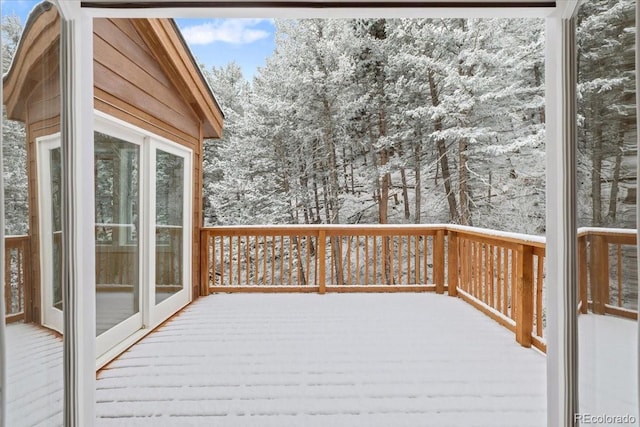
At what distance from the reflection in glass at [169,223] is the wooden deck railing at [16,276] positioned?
2388 mm

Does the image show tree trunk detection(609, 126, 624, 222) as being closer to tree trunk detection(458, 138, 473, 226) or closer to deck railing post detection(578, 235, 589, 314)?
deck railing post detection(578, 235, 589, 314)

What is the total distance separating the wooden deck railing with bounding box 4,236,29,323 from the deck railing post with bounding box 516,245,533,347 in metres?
2.97

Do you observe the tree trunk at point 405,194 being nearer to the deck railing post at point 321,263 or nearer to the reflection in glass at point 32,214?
the deck railing post at point 321,263

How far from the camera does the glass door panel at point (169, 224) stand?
11.8 feet

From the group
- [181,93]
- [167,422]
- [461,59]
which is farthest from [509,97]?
[167,422]

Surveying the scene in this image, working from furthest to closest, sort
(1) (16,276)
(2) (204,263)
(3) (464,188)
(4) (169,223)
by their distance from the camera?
(3) (464,188) → (2) (204,263) → (4) (169,223) → (1) (16,276)

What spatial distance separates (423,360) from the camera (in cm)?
267

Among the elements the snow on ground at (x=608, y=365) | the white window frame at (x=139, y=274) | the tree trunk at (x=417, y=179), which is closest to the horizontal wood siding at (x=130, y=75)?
the white window frame at (x=139, y=274)

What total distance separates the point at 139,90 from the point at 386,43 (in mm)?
6695

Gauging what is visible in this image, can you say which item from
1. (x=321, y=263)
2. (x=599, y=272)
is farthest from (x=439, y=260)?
(x=599, y=272)

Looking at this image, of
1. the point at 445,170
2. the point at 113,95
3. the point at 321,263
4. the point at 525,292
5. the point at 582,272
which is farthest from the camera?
the point at 445,170

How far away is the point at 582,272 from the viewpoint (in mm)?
1408

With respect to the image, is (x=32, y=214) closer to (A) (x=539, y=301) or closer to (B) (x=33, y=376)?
(B) (x=33, y=376)

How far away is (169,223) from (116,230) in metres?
0.99
